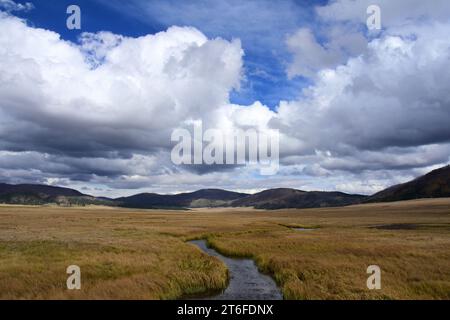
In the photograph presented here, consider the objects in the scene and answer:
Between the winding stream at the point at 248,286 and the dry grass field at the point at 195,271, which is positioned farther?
the winding stream at the point at 248,286

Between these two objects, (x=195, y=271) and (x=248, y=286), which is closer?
(x=248, y=286)

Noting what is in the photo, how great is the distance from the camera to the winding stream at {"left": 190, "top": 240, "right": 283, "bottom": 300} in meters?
24.8

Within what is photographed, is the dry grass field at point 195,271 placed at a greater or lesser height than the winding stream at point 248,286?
greater

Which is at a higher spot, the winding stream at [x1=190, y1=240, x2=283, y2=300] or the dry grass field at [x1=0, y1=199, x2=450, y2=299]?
the dry grass field at [x1=0, y1=199, x2=450, y2=299]

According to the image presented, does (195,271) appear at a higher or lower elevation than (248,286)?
higher

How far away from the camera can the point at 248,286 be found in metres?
27.9

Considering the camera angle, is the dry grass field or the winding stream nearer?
the dry grass field

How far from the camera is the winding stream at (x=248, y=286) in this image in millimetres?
24750
